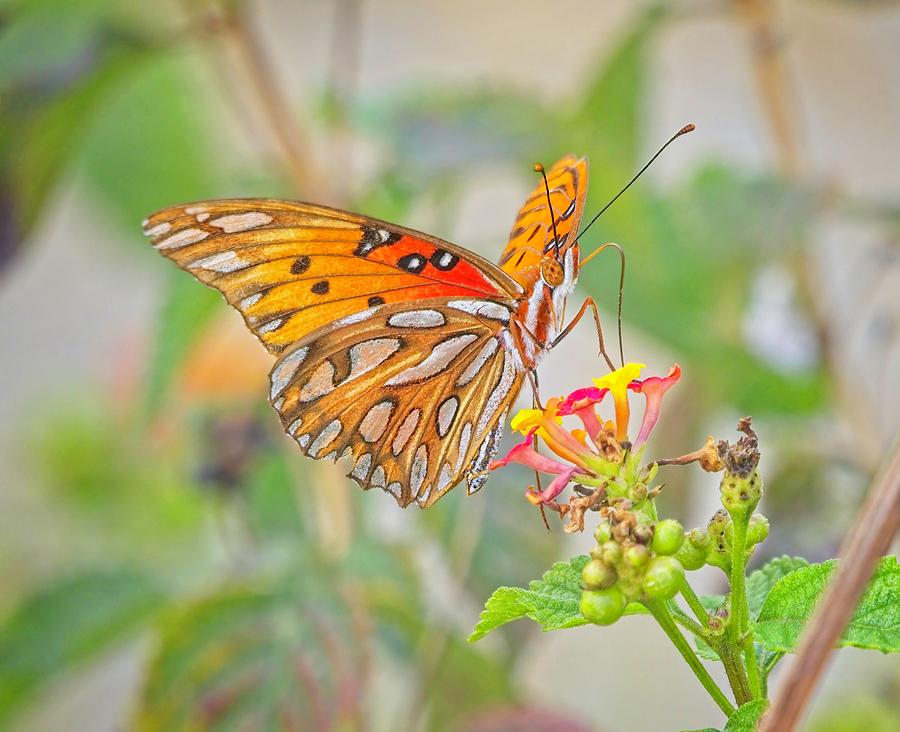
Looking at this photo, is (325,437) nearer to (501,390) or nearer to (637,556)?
(501,390)

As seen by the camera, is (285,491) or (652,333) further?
(285,491)

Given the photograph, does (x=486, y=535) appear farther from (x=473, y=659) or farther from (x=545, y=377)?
(x=545, y=377)

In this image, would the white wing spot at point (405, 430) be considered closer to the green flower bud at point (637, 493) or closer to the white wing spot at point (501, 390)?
the white wing spot at point (501, 390)

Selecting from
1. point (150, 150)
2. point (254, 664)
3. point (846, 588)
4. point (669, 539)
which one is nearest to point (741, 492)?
point (669, 539)

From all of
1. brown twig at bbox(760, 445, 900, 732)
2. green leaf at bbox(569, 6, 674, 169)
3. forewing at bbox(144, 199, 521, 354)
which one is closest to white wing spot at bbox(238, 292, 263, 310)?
forewing at bbox(144, 199, 521, 354)

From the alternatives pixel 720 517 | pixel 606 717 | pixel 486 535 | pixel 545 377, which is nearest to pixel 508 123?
pixel 486 535

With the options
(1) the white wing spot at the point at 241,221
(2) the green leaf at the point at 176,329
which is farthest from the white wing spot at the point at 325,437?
(2) the green leaf at the point at 176,329
